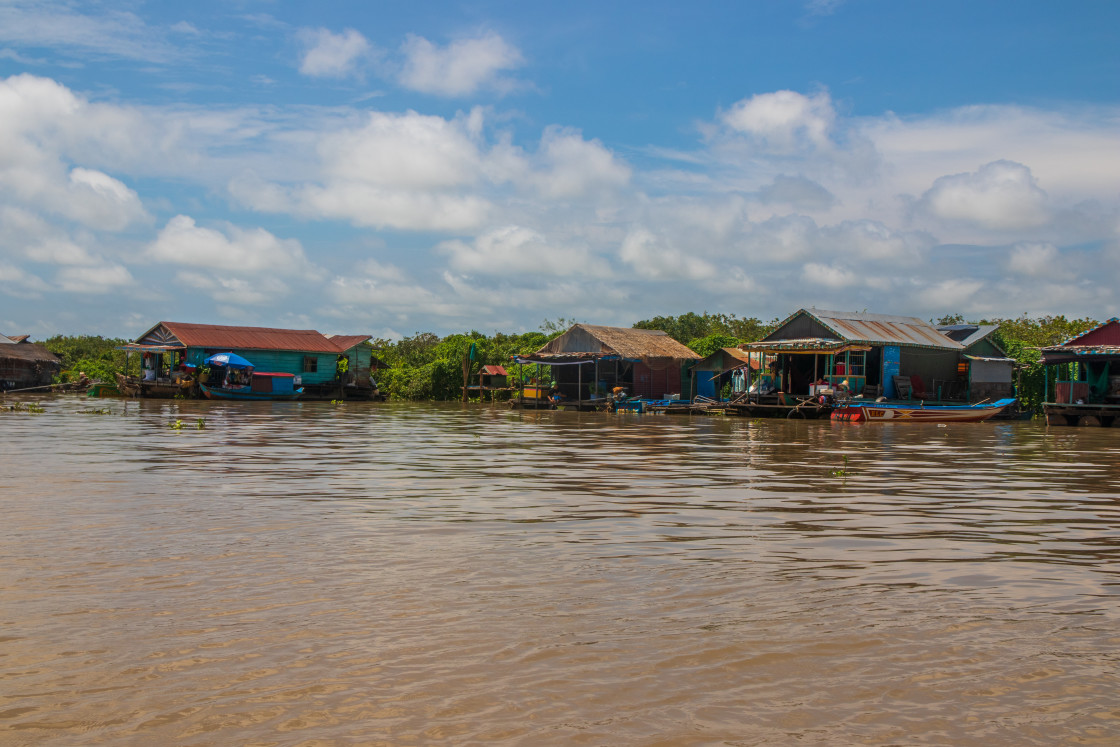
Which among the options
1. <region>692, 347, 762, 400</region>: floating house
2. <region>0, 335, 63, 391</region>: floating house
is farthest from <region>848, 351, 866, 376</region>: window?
<region>0, 335, 63, 391</region>: floating house

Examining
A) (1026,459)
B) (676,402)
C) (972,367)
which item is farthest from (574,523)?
(972,367)

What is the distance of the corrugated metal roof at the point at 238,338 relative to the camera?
1875 inches

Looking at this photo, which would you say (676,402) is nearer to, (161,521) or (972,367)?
(972,367)

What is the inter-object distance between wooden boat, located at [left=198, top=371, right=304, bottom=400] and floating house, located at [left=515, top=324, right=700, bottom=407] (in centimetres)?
1405

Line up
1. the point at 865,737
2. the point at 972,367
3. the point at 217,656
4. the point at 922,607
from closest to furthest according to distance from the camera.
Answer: the point at 865,737
the point at 217,656
the point at 922,607
the point at 972,367

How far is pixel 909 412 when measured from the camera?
30625 mm

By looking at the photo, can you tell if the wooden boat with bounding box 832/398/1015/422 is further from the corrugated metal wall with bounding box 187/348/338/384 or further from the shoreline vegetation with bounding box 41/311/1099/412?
the corrugated metal wall with bounding box 187/348/338/384

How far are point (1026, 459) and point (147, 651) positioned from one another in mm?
15839

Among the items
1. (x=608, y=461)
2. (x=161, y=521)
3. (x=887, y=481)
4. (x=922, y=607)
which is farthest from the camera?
(x=608, y=461)

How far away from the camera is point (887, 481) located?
40.0 ft

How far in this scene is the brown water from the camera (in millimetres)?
3504

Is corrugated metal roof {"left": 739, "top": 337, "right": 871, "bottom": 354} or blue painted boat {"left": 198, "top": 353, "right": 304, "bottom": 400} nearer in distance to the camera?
corrugated metal roof {"left": 739, "top": 337, "right": 871, "bottom": 354}

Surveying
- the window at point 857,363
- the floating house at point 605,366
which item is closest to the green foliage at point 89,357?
the floating house at point 605,366

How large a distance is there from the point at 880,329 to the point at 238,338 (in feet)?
107
